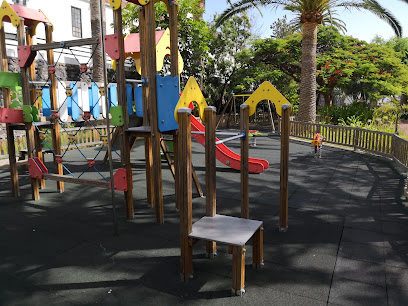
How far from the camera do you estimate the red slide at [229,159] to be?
7.76 m

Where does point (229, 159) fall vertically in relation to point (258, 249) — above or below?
above

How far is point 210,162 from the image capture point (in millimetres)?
3748

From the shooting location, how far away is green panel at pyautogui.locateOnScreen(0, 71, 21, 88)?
6043mm

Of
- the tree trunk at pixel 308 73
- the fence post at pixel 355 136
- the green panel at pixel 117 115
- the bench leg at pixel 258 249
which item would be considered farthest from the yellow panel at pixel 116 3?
the tree trunk at pixel 308 73

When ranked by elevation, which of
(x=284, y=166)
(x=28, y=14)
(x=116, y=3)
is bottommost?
(x=284, y=166)

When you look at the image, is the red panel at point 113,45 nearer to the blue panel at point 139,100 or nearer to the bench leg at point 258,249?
the blue panel at point 139,100

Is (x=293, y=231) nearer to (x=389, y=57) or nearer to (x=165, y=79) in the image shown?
(x=165, y=79)

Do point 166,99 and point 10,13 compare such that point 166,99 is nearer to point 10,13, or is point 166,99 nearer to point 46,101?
point 46,101

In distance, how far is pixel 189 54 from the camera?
18828 millimetres

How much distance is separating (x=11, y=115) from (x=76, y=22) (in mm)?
17479

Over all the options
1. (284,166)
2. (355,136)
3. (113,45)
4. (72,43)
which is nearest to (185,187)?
(284,166)

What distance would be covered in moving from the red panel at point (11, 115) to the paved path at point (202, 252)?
1.49 m

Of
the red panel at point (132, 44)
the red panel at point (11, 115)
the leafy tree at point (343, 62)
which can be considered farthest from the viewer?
the leafy tree at point (343, 62)

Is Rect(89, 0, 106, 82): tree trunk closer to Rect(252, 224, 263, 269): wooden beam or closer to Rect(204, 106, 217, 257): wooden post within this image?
Rect(204, 106, 217, 257): wooden post
